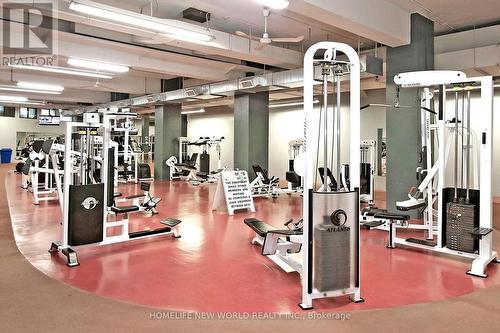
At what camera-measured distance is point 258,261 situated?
4016mm

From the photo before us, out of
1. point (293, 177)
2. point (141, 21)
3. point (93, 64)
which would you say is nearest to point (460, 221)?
point (141, 21)

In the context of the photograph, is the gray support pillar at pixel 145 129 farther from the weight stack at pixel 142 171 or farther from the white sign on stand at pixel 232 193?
the white sign on stand at pixel 232 193

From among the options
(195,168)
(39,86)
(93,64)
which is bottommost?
(195,168)

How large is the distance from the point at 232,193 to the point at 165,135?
20.7 feet

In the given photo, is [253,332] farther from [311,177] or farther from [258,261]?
[258,261]

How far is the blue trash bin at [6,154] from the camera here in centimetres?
1997

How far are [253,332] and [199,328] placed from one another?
37 cm

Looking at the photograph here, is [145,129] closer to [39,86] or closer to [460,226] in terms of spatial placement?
[39,86]

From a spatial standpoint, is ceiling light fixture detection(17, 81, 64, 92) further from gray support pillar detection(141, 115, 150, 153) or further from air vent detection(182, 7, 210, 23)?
gray support pillar detection(141, 115, 150, 153)

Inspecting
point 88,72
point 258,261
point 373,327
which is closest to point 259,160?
point 88,72

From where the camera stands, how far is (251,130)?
9992 mm

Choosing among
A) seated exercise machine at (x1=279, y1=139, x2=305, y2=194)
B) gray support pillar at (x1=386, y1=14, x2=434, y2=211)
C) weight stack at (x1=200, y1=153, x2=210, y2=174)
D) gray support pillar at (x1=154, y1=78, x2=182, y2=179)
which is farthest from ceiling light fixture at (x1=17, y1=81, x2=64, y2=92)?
gray support pillar at (x1=386, y1=14, x2=434, y2=211)

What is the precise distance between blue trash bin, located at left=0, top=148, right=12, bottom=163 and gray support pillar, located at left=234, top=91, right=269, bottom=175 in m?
16.0

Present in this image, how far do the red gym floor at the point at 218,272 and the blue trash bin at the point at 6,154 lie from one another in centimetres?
1730
